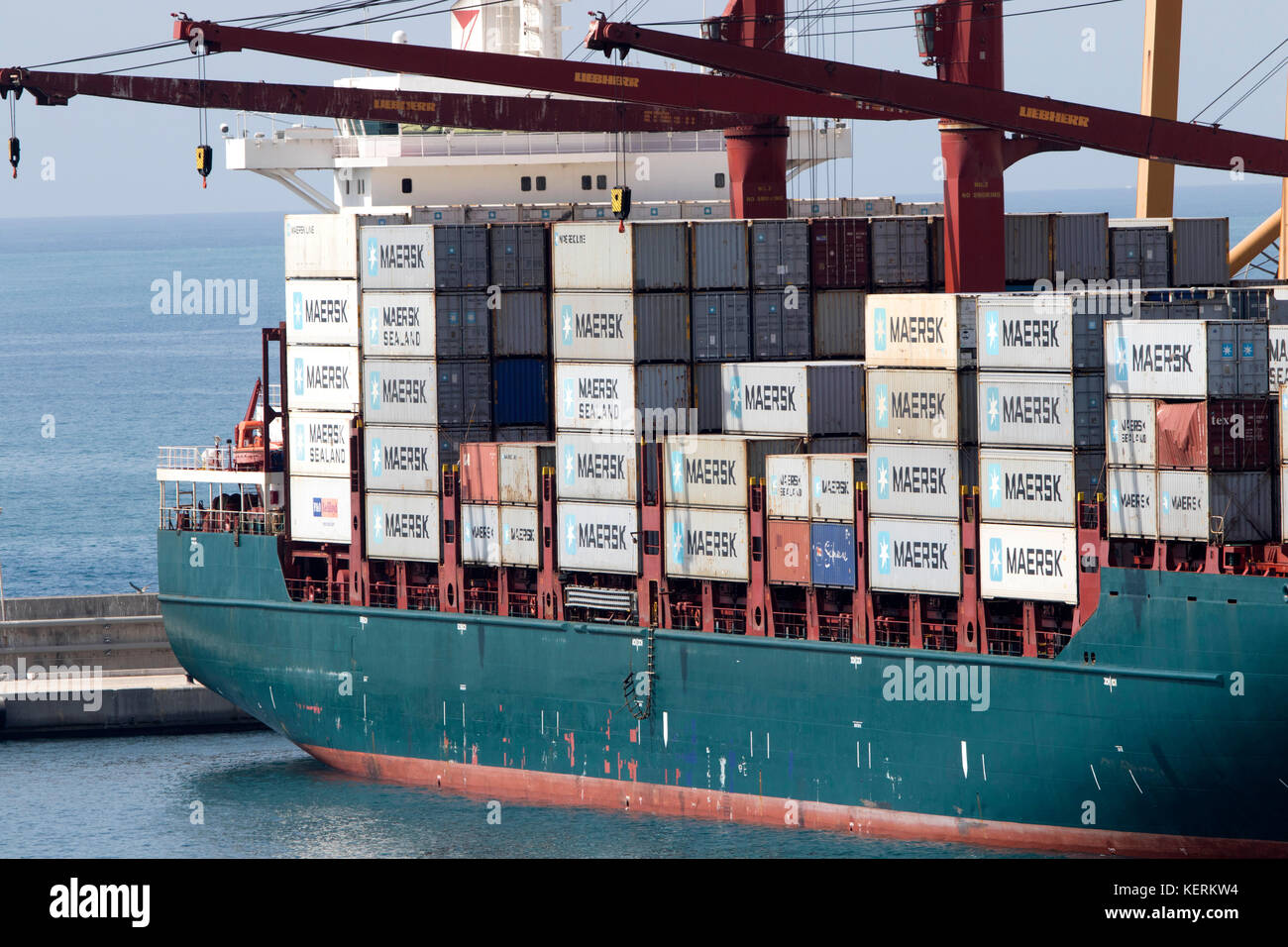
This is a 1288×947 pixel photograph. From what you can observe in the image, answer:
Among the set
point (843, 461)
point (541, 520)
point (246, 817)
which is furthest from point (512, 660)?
point (843, 461)

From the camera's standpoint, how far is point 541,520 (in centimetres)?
4028

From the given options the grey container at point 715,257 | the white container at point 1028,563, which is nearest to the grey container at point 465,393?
the grey container at point 715,257

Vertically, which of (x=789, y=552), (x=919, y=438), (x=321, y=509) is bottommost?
(x=789, y=552)

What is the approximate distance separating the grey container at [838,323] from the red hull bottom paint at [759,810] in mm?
8336

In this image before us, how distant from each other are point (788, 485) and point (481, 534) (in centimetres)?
711

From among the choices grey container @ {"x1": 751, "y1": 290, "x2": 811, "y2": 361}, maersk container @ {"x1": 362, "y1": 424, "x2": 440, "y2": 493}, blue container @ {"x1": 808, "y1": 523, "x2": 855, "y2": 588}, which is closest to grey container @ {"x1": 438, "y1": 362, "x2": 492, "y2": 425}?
maersk container @ {"x1": 362, "y1": 424, "x2": 440, "y2": 493}

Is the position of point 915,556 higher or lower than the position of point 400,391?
lower

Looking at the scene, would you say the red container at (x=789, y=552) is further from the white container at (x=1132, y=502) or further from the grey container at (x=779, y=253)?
the white container at (x=1132, y=502)

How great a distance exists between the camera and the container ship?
107 feet

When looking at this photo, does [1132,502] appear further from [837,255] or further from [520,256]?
[520,256]

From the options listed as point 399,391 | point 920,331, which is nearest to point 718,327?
point 920,331

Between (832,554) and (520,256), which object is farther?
(520,256)

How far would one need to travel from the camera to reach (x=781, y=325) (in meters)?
39.7

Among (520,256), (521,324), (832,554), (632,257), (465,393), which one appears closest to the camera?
(832,554)
